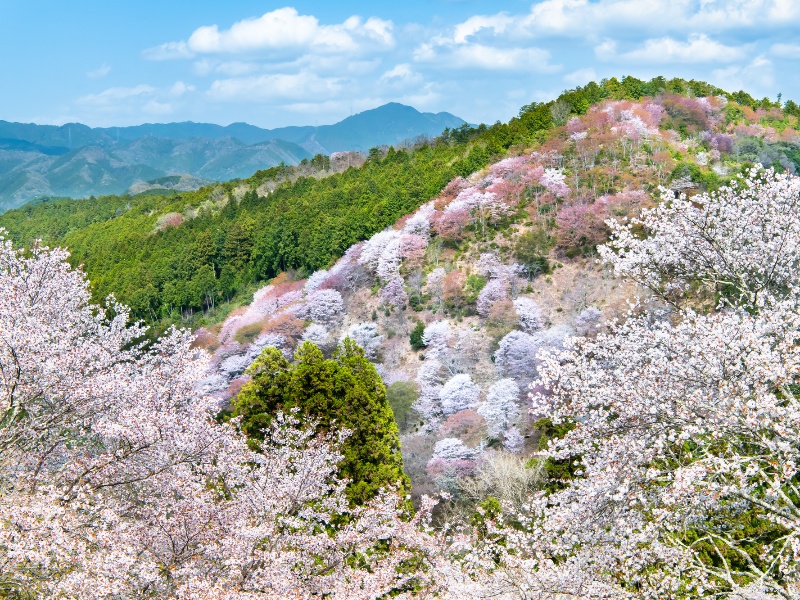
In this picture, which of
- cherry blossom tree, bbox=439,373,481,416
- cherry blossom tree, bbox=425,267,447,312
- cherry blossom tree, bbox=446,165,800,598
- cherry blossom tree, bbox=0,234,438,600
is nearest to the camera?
cherry blossom tree, bbox=446,165,800,598

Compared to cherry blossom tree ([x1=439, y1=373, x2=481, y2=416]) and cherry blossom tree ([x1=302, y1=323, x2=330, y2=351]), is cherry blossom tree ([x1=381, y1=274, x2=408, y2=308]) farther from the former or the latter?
cherry blossom tree ([x1=439, y1=373, x2=481, y2=416])

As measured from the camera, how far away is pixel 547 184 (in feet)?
156

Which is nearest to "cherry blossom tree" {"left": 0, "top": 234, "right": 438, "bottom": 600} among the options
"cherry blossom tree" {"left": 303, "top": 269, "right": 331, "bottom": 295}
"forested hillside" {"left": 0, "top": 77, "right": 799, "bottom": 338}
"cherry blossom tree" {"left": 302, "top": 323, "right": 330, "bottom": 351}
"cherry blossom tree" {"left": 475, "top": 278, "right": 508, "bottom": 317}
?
"cherry blossom tree" {"left": 475, "top": 278, "right": 508, "bottom": 317}

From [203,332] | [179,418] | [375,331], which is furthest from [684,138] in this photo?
[179,418]

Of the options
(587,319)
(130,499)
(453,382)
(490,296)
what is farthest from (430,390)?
(130,499)

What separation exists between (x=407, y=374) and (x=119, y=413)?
28957mm

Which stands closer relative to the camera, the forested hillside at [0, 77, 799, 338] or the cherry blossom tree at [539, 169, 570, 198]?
the cherry blossom tree at [539, 169, 570, 198]

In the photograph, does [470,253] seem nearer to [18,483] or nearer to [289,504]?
[289,504]

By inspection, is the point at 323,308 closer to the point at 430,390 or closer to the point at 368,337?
the point at 368,337

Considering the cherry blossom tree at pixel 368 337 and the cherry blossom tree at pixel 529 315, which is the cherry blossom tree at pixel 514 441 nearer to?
the cherry blossom tree at pixel 529 315

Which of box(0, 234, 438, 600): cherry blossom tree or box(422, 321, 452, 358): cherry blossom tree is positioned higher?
box(0, 234, 438, 600): cherry blossom tree

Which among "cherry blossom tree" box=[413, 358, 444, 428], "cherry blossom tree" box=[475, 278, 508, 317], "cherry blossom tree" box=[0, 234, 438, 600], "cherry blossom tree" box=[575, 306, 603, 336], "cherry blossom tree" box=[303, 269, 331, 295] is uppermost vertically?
"cherry blossom tree" box=[0, 234, 438, 600]

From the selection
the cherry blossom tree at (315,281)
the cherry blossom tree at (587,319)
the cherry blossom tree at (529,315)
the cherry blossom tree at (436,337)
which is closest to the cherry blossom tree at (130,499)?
the cherry blossom tree at (587,319)

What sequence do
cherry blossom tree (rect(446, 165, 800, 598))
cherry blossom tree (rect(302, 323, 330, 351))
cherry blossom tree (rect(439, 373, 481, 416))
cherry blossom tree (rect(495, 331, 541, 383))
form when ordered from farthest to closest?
cherry blossom tree (rect(302, 323, 330, 351)), cherry blossom tree (rect(495, 331, 541, 383)), cherry blossom tree (rect(439, 373, 481, 416)), cherry blossom tree (rect(446, 165, 800, 598))
